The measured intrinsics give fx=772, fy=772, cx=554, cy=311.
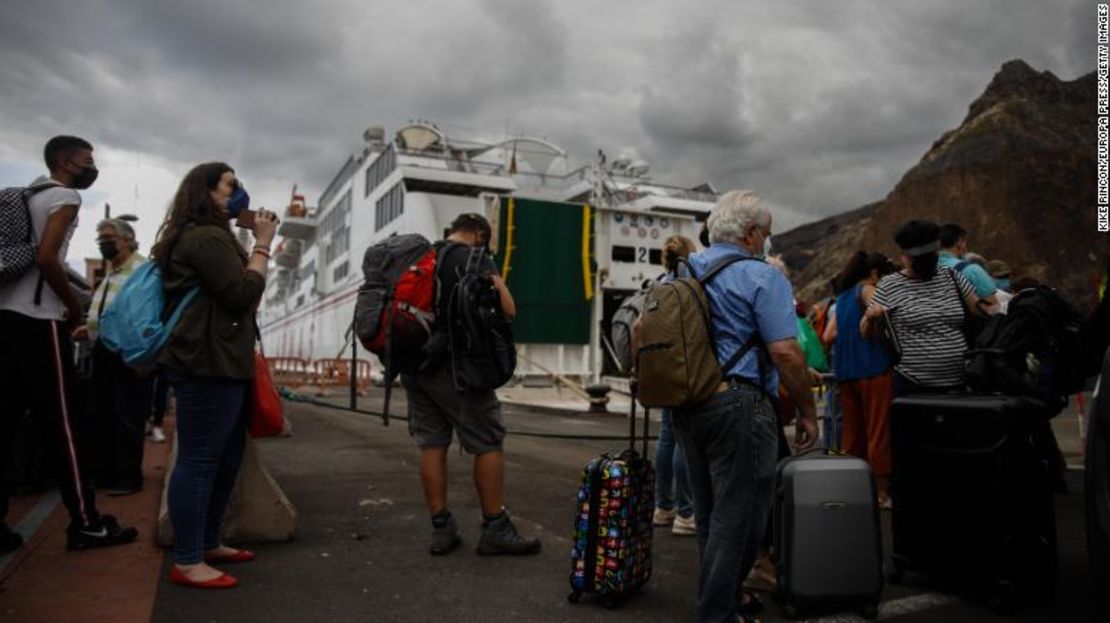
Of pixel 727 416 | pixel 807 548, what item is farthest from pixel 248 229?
pixel 807 548

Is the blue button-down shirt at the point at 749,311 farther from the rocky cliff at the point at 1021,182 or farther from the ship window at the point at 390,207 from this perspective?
the rocky cliff at the point at 1021,182

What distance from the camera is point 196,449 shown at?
9.84 feet

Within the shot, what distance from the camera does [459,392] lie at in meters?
3.43

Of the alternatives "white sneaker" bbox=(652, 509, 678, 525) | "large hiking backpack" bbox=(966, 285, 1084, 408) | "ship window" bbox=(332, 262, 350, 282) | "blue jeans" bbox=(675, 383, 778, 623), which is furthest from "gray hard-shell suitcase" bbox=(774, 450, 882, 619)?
"ship window" bbox=(332, 262, 350, 282)

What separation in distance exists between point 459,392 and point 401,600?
0.91m

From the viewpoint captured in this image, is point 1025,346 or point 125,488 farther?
point 125,488

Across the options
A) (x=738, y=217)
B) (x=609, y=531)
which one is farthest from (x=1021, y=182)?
(x=609, y=531)

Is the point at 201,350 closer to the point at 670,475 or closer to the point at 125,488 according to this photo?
the point at 125,488

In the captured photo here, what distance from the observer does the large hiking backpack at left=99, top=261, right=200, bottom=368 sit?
2.90 metres

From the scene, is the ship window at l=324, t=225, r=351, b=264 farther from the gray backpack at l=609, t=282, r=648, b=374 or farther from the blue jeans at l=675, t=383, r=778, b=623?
the blue jeans at l=675, t=383, r=778, b=623

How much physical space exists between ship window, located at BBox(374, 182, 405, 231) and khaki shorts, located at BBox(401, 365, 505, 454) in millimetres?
20104

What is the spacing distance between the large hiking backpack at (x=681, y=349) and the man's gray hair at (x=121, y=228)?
391 centimetres

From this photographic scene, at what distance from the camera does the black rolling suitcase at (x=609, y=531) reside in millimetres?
2840

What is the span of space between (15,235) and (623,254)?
1863cm
